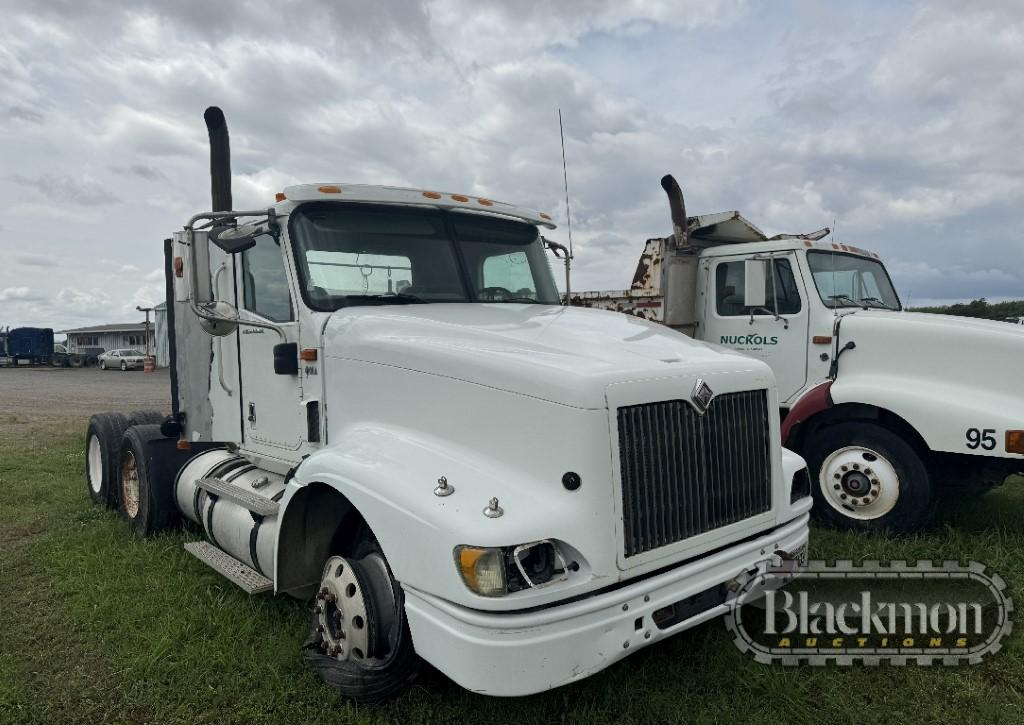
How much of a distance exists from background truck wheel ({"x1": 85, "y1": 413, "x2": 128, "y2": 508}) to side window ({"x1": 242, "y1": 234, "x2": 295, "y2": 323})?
9.93ft

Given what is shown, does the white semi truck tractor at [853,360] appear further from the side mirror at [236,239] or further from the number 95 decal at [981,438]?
the side mirror at [236,239]

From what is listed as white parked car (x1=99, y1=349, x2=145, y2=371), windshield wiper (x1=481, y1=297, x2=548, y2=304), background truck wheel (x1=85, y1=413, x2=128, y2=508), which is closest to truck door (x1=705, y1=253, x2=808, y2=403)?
windshield wiper (x1=481, y1=297, x2=548, y2=304)

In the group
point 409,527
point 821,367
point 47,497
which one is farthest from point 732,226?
point 47,497

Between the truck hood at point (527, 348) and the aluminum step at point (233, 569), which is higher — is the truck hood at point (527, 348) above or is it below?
above

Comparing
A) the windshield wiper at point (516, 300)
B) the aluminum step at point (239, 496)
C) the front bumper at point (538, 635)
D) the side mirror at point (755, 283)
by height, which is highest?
the side mirror at point (755, 283)

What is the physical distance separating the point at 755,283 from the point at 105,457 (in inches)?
246

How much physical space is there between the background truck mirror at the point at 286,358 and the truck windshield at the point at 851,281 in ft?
15.3

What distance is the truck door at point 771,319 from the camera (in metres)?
6.54

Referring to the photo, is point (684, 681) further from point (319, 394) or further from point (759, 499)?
point (319, 394)

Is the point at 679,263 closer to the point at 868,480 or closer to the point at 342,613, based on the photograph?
the point at 868,480

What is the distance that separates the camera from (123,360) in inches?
1598

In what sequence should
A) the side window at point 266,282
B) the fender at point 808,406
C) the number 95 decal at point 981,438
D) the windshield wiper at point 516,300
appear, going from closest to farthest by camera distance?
the side window at point 266,282
the windshield wiper at point 516,300
the number 95 decal at point 981,438
the fender at point 808,406

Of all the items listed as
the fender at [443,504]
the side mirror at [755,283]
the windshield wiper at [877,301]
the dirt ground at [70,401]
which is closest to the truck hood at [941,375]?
the windshield wiper at [877,301]

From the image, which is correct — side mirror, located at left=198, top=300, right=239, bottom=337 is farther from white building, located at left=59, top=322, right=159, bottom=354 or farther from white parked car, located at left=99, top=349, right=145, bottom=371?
white building, located at left=59, top=322, right=159, bottom=354
